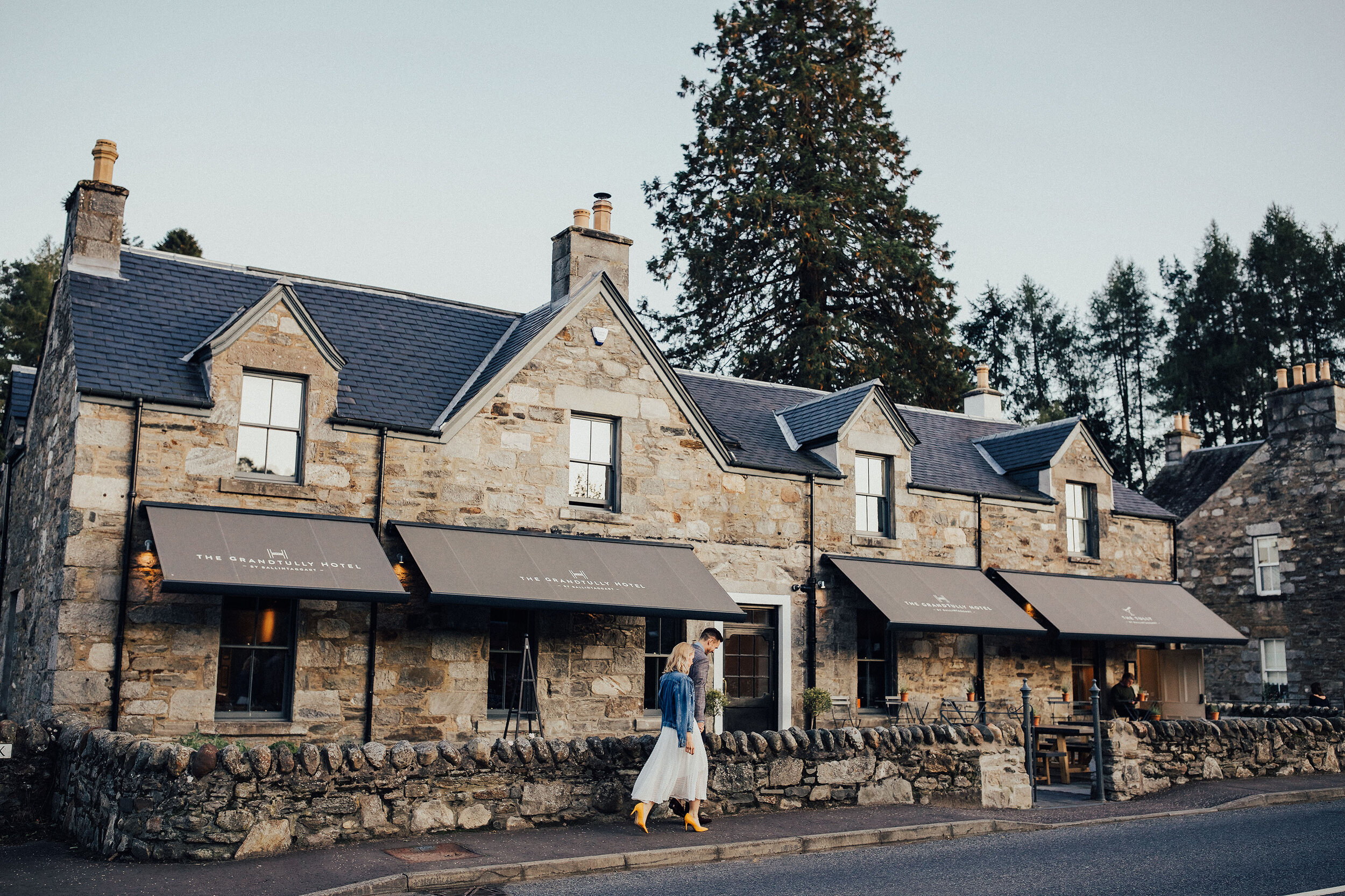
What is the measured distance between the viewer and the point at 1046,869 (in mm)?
9281

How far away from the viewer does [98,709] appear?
12922 millimetres

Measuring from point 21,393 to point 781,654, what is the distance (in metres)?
12.8

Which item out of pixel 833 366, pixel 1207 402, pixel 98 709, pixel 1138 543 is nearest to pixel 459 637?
pixel 98 709

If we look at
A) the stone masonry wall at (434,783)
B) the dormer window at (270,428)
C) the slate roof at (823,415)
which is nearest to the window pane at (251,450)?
the dormer window at (270,428)

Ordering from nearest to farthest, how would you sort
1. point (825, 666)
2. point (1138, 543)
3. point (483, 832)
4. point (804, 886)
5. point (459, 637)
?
point (804, 886) < point (483, 832) < point (459, 637) < point (825, 666) < point (1138, 543)

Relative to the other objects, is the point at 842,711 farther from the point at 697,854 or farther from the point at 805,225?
the point at 805,225

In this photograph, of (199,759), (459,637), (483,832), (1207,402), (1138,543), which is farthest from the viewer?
(1207,402)

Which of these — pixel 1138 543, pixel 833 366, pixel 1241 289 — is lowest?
pixel 1138 543

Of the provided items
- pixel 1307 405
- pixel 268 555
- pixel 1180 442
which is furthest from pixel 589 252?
pixel 1180 442

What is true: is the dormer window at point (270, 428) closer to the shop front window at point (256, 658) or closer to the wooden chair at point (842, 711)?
the shop front window at point (256, 658)

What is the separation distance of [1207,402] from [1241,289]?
4514 millimetres

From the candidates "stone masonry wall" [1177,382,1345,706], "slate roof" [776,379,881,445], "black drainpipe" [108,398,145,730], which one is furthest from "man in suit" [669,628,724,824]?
"stone masonry wall" [1177,382,1345,706]

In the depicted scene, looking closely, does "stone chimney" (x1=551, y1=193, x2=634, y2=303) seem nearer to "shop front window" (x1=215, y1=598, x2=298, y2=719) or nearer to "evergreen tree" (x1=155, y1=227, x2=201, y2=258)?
"shop front window" (x1=215, y1=598, x2=298, y2=719)

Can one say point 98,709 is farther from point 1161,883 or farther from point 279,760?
point 1161,883
